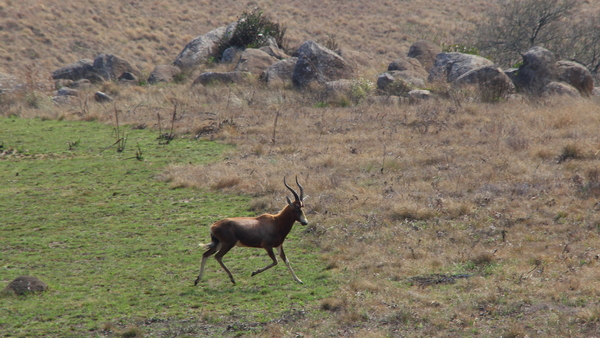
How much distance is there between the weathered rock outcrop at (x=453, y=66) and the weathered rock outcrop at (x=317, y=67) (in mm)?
4300

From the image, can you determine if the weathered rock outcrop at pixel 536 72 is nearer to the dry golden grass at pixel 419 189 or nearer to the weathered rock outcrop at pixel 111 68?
the dry golden grass at pixel 419 189

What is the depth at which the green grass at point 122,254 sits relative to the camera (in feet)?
28.6

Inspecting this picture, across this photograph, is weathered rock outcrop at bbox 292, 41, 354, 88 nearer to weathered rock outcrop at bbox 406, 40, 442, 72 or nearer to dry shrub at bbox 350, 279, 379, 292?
weathered rock outcrop at bbox 406, 40, 442, 72

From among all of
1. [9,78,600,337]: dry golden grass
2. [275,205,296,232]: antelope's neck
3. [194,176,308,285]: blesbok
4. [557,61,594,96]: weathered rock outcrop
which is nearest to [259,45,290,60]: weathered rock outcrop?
[9,78,600,337]: dry golden grass

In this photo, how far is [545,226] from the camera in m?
11.5

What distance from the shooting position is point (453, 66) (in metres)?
29.2

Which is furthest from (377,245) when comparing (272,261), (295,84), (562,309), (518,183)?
(295,84)

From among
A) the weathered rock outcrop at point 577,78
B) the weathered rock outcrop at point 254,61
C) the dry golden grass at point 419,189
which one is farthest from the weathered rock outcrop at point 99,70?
the weathered rock outcrop at point 577,78

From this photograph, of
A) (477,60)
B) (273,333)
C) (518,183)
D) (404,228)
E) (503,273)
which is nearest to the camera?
(273,333)

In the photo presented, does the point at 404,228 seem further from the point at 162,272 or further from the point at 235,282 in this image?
the point at 162,272

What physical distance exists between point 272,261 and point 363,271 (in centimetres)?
164

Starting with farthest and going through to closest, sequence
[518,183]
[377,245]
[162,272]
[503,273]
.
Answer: [518,183], [377,245], [162,272], [503,273]

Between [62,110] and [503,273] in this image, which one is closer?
[503,273]

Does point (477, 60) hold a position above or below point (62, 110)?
above
